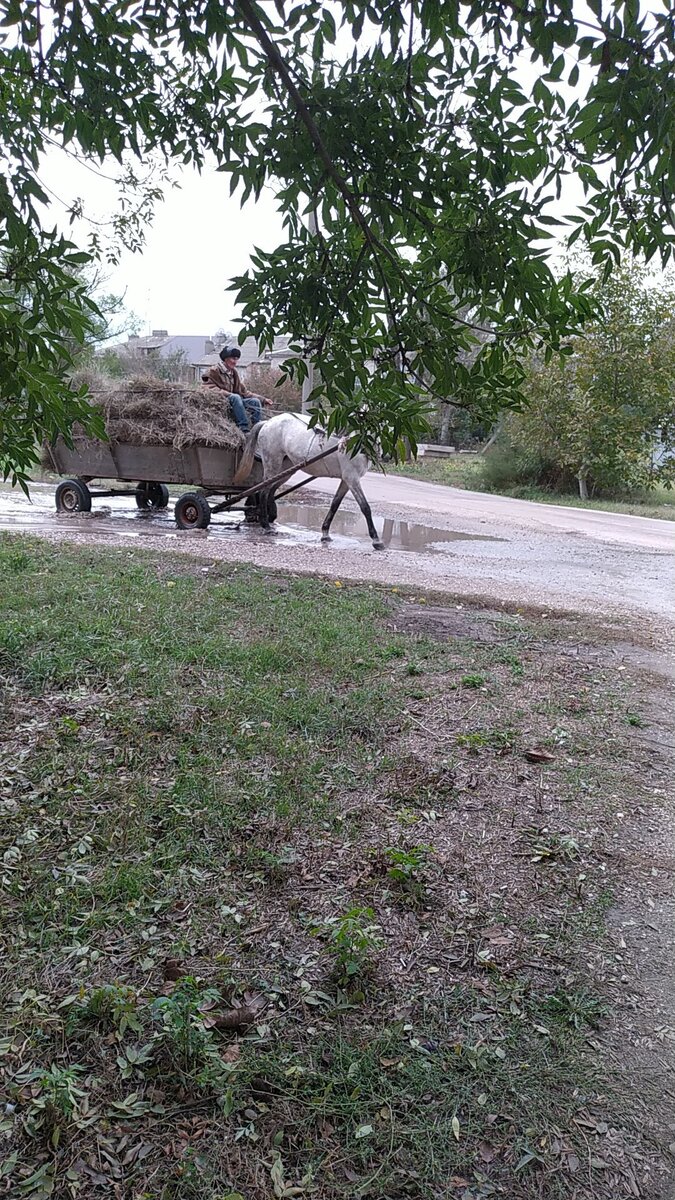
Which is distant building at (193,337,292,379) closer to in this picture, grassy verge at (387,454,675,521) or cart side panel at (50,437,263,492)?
cart side panel at (50,437,263,492)

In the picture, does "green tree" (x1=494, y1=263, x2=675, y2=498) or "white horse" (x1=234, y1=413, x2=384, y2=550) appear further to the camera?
"green tree" (x1=494, y1=263, x2=675, y2=498)

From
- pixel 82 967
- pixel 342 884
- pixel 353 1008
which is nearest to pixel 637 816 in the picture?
pixel 342 884

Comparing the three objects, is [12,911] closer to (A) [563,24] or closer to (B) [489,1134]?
(B) [489,1134]

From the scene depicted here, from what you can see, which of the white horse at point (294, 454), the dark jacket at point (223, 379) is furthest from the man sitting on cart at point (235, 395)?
the white horse at point (294, 454)

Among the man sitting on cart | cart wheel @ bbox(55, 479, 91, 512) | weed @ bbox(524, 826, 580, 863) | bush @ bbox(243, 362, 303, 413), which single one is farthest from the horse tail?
bush @ bbox(243, 362, 303, 413)

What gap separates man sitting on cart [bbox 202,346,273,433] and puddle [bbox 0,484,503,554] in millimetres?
1697

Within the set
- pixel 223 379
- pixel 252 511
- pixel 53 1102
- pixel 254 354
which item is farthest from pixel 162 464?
pixel 53 1102

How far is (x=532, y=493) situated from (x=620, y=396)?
4.19 meters

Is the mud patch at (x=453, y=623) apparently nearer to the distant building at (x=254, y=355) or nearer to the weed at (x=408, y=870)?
the distant building at (x=254, y=355)

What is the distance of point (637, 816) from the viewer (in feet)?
14.6

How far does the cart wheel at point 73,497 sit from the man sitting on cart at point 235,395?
2.79 meters

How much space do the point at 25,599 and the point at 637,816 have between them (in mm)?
4707

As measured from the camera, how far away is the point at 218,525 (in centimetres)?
1464

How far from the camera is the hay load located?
13141mm
